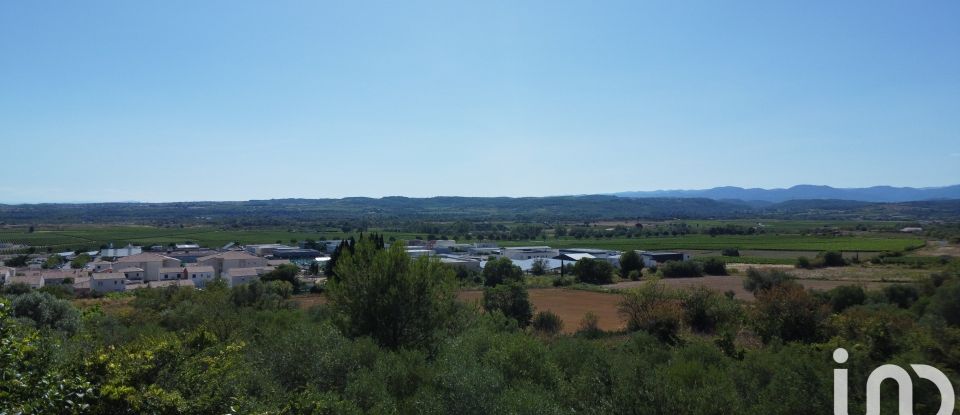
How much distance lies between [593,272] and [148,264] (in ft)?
157

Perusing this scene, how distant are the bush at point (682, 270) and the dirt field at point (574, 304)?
15005mm

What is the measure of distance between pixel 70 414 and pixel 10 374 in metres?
0.81

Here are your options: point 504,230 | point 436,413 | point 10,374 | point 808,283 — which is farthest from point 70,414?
point 504,230

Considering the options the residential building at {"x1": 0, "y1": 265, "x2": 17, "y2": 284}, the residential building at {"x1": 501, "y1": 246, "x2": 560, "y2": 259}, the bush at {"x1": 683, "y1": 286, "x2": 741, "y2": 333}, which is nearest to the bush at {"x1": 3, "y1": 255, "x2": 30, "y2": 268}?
the residential building at {"x1": 0, "y1": 265, "x2": 17, "y2": 284}

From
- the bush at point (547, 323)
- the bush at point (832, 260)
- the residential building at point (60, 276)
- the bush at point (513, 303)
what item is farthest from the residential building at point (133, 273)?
the bush at point (832, 260)

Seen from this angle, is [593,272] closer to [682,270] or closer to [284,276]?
[682,270]

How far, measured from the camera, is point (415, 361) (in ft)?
46.7

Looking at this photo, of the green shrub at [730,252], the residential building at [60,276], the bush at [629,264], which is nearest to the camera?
the residential building at [60,276]

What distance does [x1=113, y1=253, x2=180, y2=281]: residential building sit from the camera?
61.6 m

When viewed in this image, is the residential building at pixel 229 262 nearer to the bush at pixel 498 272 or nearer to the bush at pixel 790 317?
→ the bush at pixel 498 272

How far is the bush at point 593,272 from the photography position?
57875mm

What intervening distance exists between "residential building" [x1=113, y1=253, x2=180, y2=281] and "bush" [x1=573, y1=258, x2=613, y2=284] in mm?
43953

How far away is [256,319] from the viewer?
2256 centimetres

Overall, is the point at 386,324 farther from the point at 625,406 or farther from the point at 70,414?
the point at 70,414
